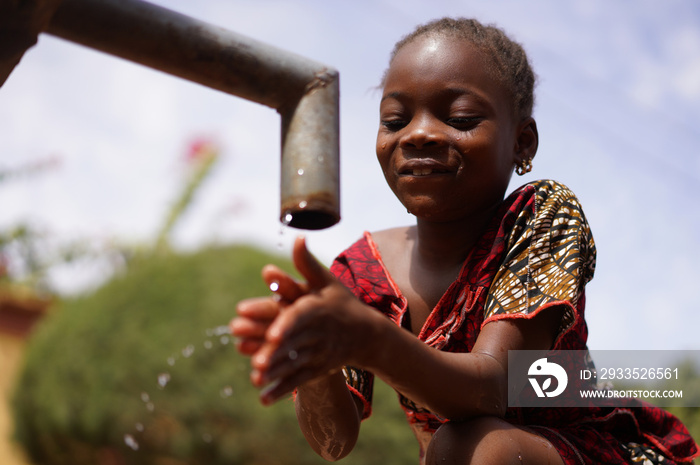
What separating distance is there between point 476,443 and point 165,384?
499 centimetres

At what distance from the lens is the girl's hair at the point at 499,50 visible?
2.10 meters

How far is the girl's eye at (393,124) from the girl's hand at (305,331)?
83 cm

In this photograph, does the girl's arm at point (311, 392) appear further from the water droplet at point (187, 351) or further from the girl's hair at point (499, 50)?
the water droplet at point (187, 351)

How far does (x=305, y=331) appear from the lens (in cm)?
127

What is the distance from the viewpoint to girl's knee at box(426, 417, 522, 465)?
160 centimetres

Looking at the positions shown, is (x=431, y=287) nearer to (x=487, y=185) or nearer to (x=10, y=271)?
(x=487, y=185)

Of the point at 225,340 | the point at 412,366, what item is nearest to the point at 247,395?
the point at 225,340

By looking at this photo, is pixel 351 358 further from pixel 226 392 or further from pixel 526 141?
pixel 226 392

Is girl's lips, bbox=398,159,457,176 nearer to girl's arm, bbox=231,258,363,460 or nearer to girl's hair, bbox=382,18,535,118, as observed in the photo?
girl's hair, bbox=382,18,535,118

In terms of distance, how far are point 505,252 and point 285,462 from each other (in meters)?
4.34

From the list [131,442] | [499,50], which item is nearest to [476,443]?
[499,50]

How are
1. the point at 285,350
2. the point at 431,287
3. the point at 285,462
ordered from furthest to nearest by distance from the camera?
the point at 285,462 < the point at 431,287 < the point at 285,350

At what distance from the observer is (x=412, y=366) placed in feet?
4.97

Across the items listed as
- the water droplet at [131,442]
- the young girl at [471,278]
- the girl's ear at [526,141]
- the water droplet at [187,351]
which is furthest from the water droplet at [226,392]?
the girl's ear at [526,141]
